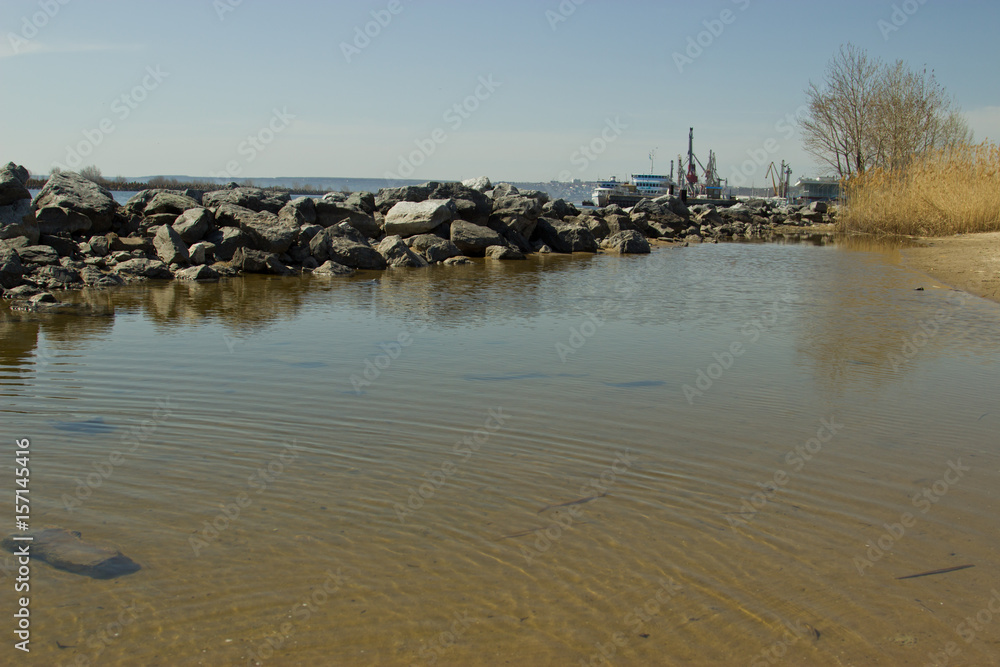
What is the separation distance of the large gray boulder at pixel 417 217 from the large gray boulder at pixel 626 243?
675cm

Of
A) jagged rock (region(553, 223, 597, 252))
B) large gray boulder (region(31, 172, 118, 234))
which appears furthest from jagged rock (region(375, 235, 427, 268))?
jagged rock (region(553, 223, 597, 252))

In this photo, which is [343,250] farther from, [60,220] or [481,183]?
[481,183]

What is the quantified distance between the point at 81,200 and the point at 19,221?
8.21 ft

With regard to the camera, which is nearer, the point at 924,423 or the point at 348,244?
the point at 924,423

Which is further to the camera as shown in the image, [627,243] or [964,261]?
[627,243]

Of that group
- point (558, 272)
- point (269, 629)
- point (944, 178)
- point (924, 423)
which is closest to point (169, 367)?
point (269, 629)

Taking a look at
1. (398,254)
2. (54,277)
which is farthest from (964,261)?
(54,277)

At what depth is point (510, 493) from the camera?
472 cm

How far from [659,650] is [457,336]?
7.18 metres

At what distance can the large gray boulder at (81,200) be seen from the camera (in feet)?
Answer: 57.8

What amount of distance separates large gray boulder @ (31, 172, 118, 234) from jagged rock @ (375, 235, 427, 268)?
6299 mm

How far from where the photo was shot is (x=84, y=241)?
17375 mm

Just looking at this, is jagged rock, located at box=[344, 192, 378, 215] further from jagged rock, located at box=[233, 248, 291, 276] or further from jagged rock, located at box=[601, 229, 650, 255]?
jagged rock, located at box=[601, 229, 650, 255]

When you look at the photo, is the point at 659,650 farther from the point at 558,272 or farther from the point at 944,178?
the point at 944,178
